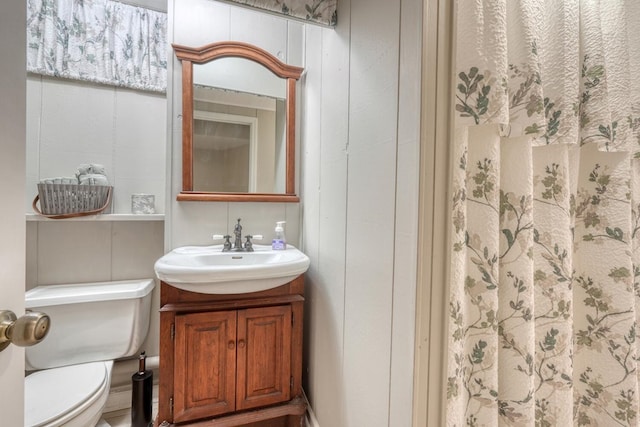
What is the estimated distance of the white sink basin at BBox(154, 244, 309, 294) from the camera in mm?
1055

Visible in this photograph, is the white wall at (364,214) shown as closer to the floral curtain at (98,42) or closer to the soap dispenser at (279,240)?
the soap dispenser at (279,240)

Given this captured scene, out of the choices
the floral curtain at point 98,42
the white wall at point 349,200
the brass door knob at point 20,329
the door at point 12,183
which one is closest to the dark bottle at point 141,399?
the white wall at point 349,200

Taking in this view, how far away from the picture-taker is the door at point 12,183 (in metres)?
0.46

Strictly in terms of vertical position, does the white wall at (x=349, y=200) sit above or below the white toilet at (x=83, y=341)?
above

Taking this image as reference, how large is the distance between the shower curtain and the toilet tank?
1.46 m

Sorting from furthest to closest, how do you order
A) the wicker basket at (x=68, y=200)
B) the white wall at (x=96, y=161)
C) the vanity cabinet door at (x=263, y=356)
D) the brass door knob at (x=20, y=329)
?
the white wall at (x=96, y=161) → the wicker basket at (x=68, y=200) → the vanity cabinet door at (x=263, y=356) → the brass door knob at (x=20, y=329)

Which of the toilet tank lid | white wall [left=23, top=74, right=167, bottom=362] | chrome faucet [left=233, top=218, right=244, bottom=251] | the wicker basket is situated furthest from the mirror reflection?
the toilet tank lid

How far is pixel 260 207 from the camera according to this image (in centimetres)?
162

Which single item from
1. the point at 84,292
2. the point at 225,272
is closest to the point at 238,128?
the point at 225,272

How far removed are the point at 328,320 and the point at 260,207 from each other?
72 centimetres

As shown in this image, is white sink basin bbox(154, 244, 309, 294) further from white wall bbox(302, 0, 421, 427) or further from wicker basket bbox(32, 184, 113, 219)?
wicker basket bbox(32, 184, 113, 219)

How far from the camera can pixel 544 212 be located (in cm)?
77

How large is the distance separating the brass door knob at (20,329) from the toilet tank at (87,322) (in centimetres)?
109

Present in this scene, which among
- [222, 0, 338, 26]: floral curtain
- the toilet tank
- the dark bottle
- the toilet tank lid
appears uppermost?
[222, 0, 338, 26]: floral curtain
